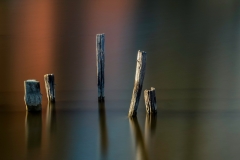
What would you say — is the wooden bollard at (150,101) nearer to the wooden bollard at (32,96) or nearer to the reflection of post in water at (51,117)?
the reflection of post in water at (51,117)

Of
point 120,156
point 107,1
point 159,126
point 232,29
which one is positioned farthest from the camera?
point 107,1

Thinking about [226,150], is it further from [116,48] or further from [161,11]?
[161,11]

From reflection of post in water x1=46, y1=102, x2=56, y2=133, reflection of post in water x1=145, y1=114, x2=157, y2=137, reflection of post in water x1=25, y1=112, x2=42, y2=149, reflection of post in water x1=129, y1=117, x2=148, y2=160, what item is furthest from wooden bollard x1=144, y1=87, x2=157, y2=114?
reflection of post in water x1=25, y1=112, x2=42, y2=149

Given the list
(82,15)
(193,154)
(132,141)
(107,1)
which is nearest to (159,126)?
(132,141)

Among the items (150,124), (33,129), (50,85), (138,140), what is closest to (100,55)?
(50,85)

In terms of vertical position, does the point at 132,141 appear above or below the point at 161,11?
below

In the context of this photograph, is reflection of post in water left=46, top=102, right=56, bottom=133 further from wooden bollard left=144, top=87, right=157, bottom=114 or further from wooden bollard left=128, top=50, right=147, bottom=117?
wooden bollard left=144, top=87, right=157, bottom=114

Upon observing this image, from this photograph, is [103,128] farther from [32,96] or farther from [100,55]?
[100,55]
